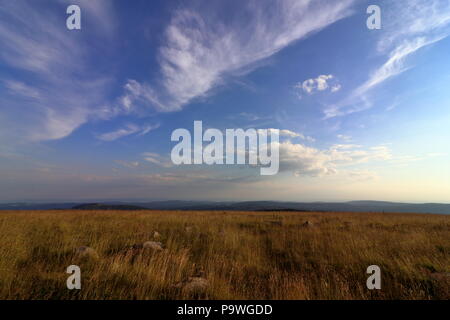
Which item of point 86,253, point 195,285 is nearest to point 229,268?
point 195,285

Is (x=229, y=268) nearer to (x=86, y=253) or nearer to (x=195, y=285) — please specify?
(x=195, y=285)

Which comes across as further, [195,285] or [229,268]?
[229,268]

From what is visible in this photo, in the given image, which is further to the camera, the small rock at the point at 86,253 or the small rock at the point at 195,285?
the small rock at the point at 86,253

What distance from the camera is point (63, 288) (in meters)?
4.05

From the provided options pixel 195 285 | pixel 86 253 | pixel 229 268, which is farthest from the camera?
pixel 86 253

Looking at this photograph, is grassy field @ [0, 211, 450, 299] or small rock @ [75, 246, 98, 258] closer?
grassy field @ [0, 211, 450, 299]

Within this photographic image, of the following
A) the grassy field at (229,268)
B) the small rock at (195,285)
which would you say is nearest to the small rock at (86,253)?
the grassy field at (229,268)

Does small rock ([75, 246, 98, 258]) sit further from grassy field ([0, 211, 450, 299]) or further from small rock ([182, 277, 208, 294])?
small rock ([182, 277, 208, 294])

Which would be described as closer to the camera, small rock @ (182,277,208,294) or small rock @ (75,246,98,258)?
small rock @ (182,277,208,294)

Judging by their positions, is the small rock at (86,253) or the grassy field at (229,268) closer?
the grassy field at (229,268)

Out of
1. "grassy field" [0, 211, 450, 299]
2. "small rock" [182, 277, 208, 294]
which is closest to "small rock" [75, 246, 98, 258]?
"grassy field" [0, 211, 450, 299]

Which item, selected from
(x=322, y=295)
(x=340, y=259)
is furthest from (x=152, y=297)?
(x=340, y=259)

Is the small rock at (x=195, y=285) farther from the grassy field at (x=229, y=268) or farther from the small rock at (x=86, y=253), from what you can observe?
the small rock at (x=86, y=253)
